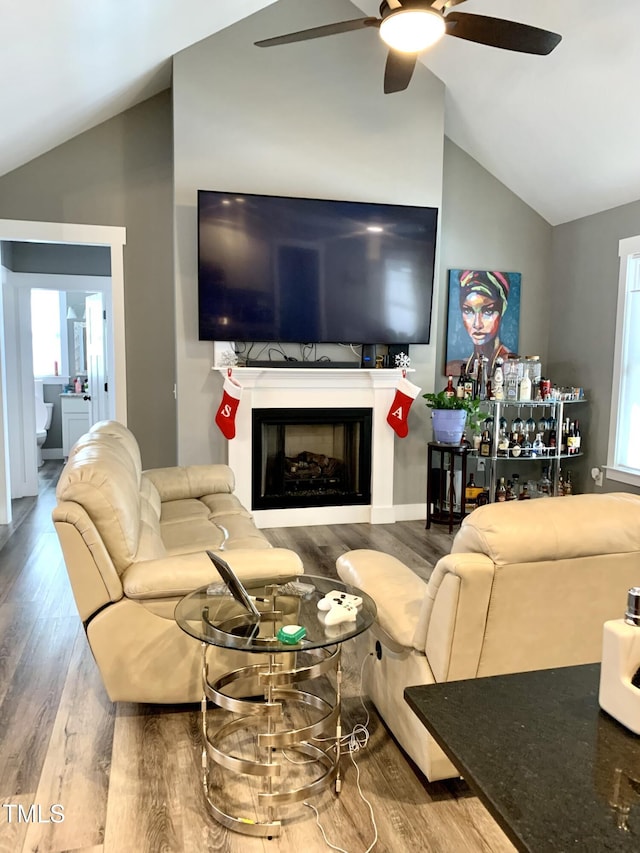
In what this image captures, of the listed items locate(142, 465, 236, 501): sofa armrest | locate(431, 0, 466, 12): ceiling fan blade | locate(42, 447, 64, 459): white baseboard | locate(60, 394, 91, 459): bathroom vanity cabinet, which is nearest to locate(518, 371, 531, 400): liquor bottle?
locate(142, 465, 236, 501): sofa armrest

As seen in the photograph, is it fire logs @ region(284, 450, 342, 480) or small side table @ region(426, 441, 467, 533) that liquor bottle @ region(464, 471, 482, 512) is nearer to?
small side table @ region(426, 441, 467, 533)

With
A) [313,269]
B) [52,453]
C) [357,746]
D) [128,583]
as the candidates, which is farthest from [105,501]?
[52,453]

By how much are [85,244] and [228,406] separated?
1790mm

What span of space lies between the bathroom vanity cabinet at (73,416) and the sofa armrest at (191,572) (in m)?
6.06

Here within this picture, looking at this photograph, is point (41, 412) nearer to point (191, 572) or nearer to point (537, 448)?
point (537, 448)

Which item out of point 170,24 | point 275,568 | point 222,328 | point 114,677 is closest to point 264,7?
point 170,24

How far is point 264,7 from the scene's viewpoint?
459cm

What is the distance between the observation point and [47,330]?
855 cm

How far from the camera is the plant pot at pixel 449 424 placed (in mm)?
4801

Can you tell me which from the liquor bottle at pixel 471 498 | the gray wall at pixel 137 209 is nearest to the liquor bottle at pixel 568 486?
the liquor bottle at pixel 471 498

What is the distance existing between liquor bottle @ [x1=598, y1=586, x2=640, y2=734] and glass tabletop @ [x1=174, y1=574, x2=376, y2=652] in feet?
3.11

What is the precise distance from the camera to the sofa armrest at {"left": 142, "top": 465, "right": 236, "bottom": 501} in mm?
3850

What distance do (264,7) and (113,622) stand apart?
4.47m

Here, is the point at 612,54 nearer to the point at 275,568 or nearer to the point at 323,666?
the point at 275,568
